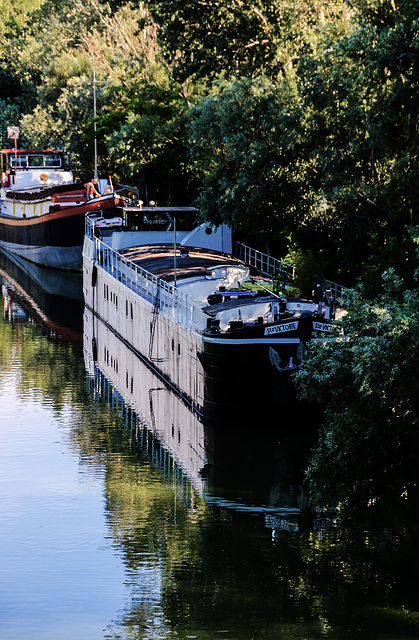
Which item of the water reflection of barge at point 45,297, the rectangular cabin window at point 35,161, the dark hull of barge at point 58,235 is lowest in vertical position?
the water reflection of barge at point 45,297

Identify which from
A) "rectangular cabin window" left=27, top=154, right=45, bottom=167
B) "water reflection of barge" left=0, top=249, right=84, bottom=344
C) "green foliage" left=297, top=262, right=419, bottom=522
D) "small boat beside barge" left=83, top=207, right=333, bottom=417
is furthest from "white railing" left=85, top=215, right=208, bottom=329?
"rectangular cabin window" left=27, top=154, right=45, bottom=167

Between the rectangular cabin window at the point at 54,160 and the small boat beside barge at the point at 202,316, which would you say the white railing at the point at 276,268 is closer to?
the small boat beside barge at the point at 202,316

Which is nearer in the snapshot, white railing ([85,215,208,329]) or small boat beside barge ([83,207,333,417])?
small boat beside barge ([83,207,333,417])

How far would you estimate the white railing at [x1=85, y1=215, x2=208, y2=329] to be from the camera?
3058 cm

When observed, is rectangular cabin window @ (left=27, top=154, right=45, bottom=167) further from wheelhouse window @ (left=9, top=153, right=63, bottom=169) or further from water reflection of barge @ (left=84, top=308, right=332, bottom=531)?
water reflection of barge @ (left=84, top=308, right=332, bottom=531)

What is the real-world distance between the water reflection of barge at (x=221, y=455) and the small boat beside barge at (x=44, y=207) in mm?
29427

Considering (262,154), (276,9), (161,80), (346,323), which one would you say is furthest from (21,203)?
(346,323)

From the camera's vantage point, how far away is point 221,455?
27328 mm

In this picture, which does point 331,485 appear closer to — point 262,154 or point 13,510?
point 13,510

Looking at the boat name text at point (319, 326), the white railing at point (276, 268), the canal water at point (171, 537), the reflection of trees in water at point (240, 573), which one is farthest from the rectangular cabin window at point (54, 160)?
the reflection of trees in water at point (240, 573)

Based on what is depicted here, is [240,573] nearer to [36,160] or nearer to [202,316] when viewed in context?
[202,316]

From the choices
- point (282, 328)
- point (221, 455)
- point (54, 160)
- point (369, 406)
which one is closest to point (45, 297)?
point (54, 160)

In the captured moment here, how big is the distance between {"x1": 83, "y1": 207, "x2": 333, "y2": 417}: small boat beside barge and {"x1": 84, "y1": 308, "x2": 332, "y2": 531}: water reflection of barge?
553 millimetres

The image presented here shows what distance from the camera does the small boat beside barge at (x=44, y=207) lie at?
213 feet
